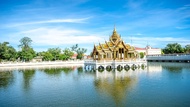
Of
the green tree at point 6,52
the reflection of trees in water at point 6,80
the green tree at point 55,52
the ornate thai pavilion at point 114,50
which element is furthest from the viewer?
the green tree at point 55,52

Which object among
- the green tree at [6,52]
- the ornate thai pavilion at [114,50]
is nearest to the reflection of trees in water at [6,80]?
the ornate thai pavilion at [114,50]

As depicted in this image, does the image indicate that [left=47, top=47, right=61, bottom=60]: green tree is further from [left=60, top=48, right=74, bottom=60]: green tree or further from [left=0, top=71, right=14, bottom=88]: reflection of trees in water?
[left=0, top=71, right=14, bottom=88]: reflection of trees in water

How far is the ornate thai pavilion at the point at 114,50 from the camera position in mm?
42375

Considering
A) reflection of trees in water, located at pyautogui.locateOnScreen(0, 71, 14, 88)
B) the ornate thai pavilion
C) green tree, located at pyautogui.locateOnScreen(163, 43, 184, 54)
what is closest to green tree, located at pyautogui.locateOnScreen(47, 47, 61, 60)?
the ornate thai pavilion

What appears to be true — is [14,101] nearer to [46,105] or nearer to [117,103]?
[46,105]

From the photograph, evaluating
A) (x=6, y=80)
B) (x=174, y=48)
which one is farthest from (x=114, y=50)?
(x=174, y=48)

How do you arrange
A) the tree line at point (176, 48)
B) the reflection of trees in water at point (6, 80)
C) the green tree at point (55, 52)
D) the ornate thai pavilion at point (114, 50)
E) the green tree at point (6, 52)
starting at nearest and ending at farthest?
the reflection of trees in water at point (6, 80)
the ornate thai pavilion at point (114, 50)
the green tree at point (6, 52)
the green tree at point (55, 52)
the tree line at point (176, 48)

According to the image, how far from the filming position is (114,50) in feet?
140

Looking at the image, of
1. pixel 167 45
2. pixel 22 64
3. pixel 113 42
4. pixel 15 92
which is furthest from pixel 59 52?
pixel 15 92

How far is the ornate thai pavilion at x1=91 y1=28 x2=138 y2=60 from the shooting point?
42375mm

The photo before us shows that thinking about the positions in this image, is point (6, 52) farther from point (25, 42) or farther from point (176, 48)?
point (176, 48)

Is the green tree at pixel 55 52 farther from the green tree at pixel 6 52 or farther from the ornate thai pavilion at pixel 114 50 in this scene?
the ornate thai pavilion at pixel 114 50

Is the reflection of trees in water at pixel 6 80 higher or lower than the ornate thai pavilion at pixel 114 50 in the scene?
lower

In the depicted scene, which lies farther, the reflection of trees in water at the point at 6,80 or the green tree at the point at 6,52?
the green tree at the point at 6,52
